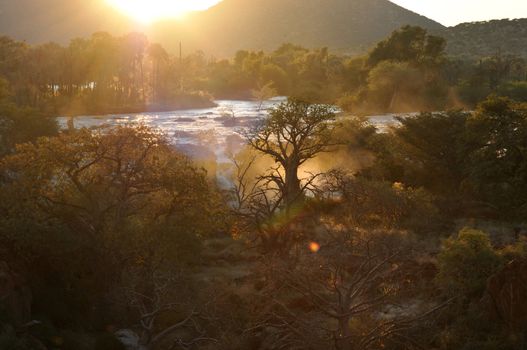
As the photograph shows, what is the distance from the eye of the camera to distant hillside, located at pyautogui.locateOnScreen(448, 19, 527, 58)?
488 feet

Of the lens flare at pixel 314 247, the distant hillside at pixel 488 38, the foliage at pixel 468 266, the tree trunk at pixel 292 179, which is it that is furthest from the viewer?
the distant hillside at pixel 488 38

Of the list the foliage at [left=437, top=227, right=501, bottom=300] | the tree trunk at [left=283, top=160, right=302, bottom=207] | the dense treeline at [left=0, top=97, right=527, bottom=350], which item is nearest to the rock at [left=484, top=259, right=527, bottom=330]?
the dense treeline at [left=0, top=97, right=527, bottom=350]

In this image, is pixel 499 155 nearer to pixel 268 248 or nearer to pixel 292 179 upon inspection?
pixel 292 179

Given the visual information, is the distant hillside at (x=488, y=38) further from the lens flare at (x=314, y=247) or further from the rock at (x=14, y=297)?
the rock at (x=14, y=297)

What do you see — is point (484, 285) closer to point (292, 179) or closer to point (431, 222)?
point (431, 222)

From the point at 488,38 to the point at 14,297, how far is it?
156 meters

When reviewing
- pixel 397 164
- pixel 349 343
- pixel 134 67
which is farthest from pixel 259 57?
pixel 349 343

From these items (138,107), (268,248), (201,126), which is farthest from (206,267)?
(138,107)

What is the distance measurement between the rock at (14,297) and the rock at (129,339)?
3.34 m

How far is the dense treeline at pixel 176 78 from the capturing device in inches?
3204

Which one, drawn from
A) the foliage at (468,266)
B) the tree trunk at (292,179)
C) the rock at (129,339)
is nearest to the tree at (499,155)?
the tree trunk at (292,179)

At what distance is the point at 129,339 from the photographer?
21.7 m

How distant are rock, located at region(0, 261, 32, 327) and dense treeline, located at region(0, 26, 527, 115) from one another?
58.3 meters

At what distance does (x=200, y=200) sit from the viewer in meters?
25.4
